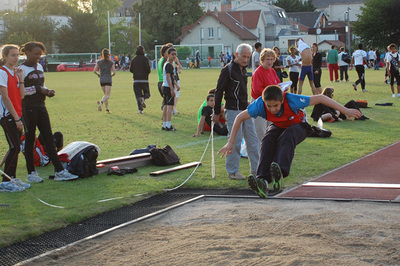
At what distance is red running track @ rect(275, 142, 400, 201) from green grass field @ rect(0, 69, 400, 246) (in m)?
0.33

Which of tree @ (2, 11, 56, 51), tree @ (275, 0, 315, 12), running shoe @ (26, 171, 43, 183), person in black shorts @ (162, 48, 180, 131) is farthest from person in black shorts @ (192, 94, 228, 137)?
tree @ (275, 0, 315, 12)

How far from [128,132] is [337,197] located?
26.1 feet

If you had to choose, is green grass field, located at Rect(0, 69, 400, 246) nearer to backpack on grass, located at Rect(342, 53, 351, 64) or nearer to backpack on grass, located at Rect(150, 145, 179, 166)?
backpack on grass, located at Rect(150, 145, 179, 166)

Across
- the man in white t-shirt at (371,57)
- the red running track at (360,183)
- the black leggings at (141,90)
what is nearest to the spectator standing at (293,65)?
the black leggings at (141,90)

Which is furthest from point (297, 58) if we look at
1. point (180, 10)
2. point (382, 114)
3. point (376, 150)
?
point (180, 10)

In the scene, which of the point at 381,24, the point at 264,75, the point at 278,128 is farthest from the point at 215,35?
the point at 278,128

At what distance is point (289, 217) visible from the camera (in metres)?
6.46

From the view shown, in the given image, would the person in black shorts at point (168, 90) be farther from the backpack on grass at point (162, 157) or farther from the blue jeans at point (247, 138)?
the blue jeans at point (247, 138)

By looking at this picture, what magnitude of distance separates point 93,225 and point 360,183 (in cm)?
410

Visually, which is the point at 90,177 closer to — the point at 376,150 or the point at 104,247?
the point at 104,247

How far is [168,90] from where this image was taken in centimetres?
1444

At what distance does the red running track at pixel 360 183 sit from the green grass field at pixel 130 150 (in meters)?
0.33

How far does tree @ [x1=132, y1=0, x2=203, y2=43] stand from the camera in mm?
94562

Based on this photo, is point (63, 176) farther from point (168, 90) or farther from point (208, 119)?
point (168, 90)
